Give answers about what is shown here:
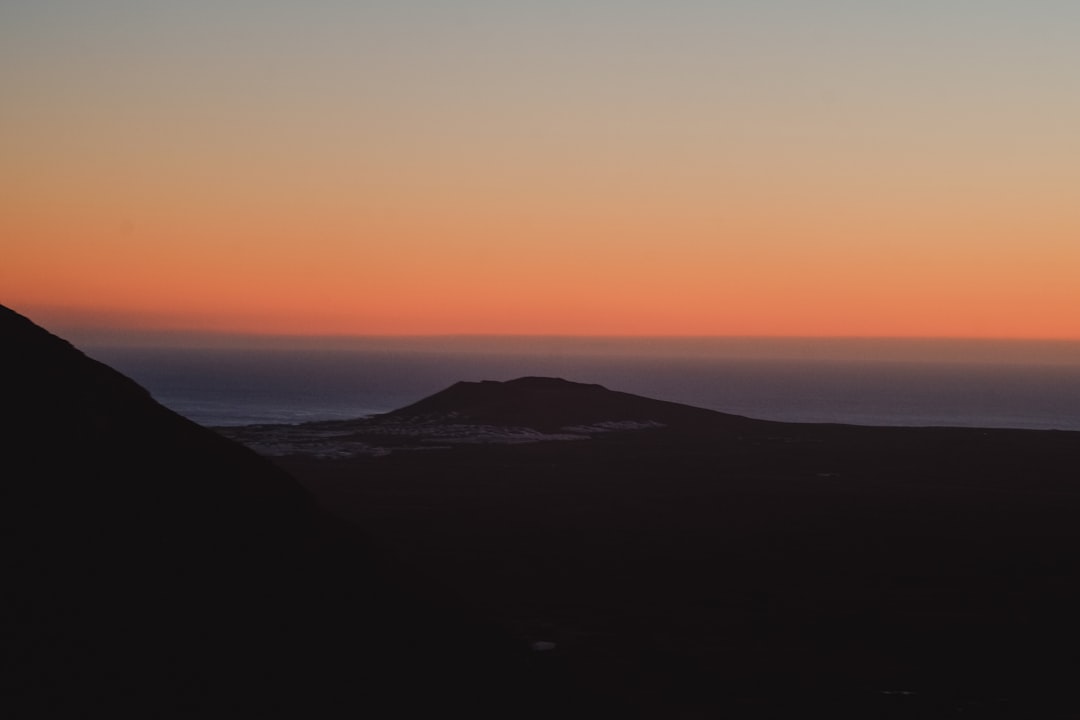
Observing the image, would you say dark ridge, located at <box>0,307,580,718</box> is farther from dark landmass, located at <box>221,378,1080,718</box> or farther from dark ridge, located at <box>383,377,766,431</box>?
dark ridge, located at <box>383,377,766,431</box>

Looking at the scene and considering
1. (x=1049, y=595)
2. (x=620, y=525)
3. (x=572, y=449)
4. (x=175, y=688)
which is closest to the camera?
(x=175, y=688)

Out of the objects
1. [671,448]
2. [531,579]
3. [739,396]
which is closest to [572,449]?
[671,448]

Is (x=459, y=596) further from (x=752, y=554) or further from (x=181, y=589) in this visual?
(x=752, y=554)

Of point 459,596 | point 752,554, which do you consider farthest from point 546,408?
point 459,596

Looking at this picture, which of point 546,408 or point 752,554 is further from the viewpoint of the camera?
point 546,408

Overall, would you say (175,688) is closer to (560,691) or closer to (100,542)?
(100,542)

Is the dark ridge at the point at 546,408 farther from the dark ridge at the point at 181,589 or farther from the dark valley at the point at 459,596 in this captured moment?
the dark ridge at the point at 181,589
